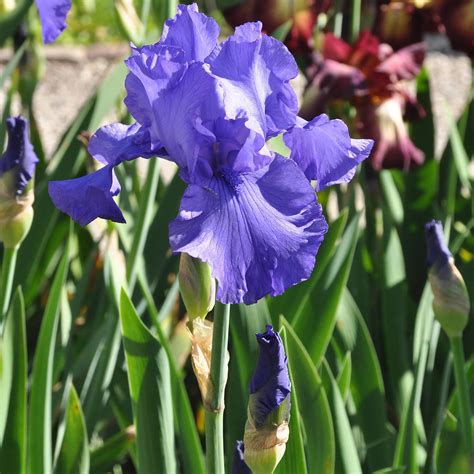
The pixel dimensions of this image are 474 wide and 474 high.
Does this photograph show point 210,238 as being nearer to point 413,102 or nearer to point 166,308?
point 166,308

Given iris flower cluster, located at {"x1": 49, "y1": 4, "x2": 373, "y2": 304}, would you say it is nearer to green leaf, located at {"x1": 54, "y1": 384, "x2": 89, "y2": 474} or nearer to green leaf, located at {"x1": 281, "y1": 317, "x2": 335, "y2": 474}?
green leaf, located at {"x1": 281, "y1": 317, "x2": 335, "y2": 474}

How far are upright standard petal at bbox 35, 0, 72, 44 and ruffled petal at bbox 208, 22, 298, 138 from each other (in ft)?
1.47

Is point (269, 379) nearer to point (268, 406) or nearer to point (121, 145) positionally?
point (268, 406)

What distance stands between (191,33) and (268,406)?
11.3 inches

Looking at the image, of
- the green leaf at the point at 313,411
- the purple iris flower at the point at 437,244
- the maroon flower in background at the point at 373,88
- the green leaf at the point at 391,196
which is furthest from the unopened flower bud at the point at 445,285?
the green leaf at the point at 391,196

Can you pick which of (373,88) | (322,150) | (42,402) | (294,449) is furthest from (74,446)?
(373,88)

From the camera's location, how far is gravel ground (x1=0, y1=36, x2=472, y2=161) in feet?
13.6

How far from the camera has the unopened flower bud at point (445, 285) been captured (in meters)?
0.93

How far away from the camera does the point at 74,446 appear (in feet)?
3.44

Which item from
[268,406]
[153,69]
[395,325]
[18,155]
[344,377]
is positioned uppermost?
[153,69]

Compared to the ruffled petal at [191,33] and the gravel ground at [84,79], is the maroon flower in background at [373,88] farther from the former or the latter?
the gravel ground at [84,79]

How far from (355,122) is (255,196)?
3.09 feet

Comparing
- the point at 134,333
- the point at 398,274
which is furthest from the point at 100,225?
the point at 398,274

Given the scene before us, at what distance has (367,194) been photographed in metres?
1.65
